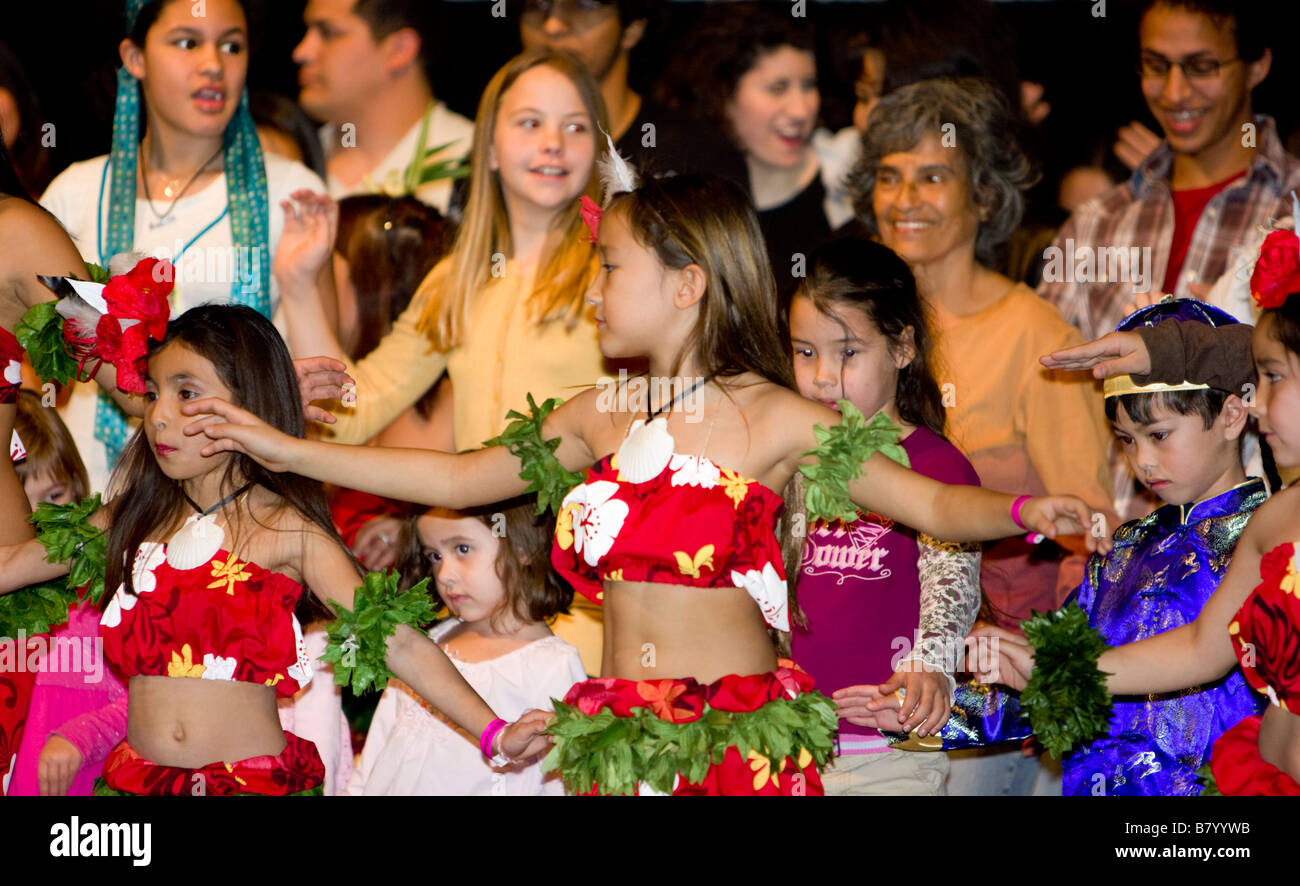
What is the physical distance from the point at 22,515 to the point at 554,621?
1361 millimetres

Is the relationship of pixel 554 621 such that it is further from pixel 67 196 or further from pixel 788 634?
pixel 67 196

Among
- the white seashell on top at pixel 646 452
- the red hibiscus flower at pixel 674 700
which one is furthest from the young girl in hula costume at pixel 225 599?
the white seashell on top at pixel 646 452

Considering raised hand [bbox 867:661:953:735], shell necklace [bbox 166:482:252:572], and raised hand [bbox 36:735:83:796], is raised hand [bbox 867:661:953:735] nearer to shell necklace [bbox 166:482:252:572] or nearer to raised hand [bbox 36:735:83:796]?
shell necklace [bbox 166:482:252:572]

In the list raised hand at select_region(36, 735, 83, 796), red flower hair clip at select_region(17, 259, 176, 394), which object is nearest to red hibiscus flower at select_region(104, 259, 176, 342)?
red flower hair clip at select_region(17, 259, 176, 394)

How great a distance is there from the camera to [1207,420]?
3.26 meters

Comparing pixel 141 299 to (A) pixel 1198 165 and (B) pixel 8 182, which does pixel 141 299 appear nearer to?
(B) pixel 8 182

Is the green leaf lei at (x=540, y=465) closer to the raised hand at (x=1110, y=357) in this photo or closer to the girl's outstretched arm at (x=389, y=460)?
the girl's outstretched arm at (x=389, y=460)

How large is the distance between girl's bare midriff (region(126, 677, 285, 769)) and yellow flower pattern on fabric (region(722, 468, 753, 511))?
1095 mm

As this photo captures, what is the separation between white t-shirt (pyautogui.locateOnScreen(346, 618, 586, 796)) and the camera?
378 centimetres

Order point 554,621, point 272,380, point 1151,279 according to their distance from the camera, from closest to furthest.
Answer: point 272,380 → point 554,621 → point 1151,279

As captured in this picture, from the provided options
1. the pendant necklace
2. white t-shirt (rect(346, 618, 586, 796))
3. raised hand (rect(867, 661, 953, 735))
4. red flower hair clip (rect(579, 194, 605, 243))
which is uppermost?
the pendant necklace

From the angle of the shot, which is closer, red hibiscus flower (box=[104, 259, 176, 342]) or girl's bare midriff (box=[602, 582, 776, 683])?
girl's bare midriff (box=[602, 582, 776, 683])

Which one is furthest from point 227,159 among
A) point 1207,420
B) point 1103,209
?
point 1207,420
